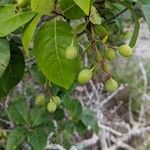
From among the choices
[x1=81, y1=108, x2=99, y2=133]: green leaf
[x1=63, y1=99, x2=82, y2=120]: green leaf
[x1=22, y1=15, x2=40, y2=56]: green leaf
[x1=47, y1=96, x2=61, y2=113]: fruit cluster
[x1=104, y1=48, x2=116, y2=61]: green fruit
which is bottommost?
[x1=81, y1=108, x2=99, y2=133]: green leaf

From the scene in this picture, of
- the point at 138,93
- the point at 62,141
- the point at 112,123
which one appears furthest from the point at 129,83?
the point at 62,141

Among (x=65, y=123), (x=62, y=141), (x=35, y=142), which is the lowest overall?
(x=62, y=141)

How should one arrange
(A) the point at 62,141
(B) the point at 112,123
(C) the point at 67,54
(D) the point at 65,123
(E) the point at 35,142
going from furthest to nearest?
(B) the point at 112,123 < (A) the point at 62,141 < (D) the point at 65,123 < (E) the point at 35,142 < (C) the point at 67,54

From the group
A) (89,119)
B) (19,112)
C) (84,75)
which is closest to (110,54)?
(84,75)

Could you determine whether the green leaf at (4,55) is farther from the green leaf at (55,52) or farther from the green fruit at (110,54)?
the green fruit at (110,54)

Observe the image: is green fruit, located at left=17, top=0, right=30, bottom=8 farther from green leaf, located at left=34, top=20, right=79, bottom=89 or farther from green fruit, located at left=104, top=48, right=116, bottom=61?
green fruit, located at left=104, top=48, right=116, bottom=61

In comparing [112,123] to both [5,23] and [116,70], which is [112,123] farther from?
[5,23]

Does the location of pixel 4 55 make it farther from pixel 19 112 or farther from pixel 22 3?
pixel 19 112

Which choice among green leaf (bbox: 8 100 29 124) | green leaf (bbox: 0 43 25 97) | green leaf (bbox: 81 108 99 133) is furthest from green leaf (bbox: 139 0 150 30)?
green leaf (bbox: 81 108 99 133)
